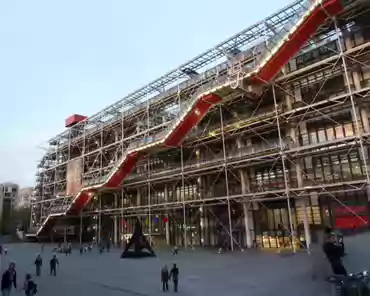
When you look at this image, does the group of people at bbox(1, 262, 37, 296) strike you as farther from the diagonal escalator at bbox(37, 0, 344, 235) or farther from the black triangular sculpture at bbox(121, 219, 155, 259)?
the diagonal escalator at bbox(37, 0, 344, 235)

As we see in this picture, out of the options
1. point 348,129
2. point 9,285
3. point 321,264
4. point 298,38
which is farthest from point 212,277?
point 298,38

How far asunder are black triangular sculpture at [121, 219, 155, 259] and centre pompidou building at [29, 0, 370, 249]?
4.00 meters

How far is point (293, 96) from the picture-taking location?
66.7 feet

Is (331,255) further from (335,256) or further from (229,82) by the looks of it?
(229,82)

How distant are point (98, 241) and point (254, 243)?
17695 mm

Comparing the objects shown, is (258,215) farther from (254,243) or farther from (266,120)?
(266,120)

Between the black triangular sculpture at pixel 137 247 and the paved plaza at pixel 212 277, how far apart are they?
10.3 ft

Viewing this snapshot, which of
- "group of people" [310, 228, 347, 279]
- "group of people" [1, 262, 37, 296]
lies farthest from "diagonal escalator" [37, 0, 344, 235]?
"group of people" [1, 262, 37, 296]

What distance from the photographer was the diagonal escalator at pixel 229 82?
56.0 feet

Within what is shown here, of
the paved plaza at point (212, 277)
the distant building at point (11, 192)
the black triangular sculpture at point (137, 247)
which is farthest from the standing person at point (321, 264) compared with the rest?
the distant building at point (11, 192)

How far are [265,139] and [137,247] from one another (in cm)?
1103

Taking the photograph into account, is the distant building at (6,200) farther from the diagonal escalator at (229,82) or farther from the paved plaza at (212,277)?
the paved plaza at (212,277)

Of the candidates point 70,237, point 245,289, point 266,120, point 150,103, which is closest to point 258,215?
point 266,120

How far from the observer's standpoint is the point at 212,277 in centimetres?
1239
